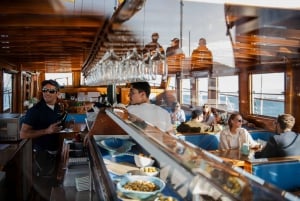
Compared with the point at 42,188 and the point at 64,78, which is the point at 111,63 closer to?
the point at 42,188

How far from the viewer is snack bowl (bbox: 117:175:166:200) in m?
1.16

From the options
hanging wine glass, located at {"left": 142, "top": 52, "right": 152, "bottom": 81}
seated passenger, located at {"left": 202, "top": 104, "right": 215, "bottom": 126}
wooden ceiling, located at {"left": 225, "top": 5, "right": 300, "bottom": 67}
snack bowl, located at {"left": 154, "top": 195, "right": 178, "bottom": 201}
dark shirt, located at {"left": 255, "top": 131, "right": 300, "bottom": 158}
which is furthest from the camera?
seated passenger, located at {"left": 202, "top": 104, "right": 215, "bottom": 126}

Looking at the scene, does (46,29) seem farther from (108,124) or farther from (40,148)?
(108,124)

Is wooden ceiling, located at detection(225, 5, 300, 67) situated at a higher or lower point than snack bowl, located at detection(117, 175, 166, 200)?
higher

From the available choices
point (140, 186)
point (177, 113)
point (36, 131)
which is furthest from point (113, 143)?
point (177, 113)

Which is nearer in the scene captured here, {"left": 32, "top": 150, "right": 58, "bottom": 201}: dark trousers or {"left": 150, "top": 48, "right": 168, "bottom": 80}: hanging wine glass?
{"left": 150, "top": 48, "right": 168, "bottom": 80}: hanging wine glass

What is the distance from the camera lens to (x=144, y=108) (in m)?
2.68

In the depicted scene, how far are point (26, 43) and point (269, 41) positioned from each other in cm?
348

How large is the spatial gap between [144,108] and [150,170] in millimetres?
1241

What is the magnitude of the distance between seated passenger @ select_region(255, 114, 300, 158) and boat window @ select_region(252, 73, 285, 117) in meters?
1.79

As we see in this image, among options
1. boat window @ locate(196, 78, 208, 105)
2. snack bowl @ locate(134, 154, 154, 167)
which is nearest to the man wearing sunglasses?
snack bowl @ locate(134, 154, 154, 167)

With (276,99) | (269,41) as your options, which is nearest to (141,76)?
(269,41)

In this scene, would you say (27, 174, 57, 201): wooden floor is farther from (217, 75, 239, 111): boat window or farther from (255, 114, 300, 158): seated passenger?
(217, 75, 239, 111): boat window

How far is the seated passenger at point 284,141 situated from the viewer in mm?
3229
